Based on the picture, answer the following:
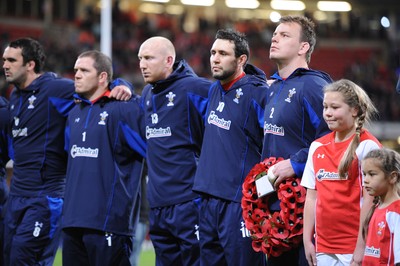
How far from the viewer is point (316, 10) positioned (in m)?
37.8

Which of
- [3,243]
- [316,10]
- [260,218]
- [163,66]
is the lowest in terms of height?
[3,243]

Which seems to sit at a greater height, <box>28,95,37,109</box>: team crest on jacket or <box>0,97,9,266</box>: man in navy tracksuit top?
<box>28,95,37,109</box>: team crest on jacket

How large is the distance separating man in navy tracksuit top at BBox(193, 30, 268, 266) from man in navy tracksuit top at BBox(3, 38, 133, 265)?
6.37 feet

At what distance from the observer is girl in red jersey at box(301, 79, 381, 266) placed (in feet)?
18.0

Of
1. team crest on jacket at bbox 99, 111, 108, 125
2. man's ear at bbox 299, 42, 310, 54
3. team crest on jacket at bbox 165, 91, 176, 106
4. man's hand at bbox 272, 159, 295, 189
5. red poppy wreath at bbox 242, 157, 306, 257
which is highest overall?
man's ear at bbox 299, 42, 310, 54

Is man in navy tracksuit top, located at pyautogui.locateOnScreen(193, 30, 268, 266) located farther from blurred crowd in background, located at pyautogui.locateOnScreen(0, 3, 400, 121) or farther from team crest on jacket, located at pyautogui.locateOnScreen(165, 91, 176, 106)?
blurred crowd in background, located at pyautogui.locateOnScreen(0, 3, 400, 121)

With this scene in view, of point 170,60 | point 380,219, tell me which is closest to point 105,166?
point 170,60

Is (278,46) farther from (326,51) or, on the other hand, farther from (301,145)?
(326,51)

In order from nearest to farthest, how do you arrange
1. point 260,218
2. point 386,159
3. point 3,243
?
point 386,159, point 260,218, point 3,243

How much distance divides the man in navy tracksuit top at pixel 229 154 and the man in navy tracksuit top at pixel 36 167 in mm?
1943

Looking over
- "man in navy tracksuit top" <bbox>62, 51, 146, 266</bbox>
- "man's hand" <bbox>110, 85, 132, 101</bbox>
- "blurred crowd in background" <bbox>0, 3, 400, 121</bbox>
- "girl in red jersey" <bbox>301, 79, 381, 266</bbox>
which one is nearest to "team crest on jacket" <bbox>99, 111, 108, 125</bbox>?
"man in navy tracksuit top" <bbox>62, 51, 146, 266</bbox>

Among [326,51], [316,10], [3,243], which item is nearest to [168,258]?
[3,243]

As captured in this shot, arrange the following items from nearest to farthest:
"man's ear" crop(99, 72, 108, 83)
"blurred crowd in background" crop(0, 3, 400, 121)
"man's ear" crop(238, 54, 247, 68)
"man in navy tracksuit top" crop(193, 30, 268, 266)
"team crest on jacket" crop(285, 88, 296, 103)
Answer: "team crest on jacket" crop(285, 88, 296, 103)
"man in navy tracksuit top" crop(193, 30, 268, 266)
"man's ear" crop(238, 54, 247, 68)
"man's ear" crop(99, 72, 108, 83)
"blurred crowd in background" crop(0, 3, 400, 121)

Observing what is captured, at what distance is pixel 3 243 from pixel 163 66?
2.63 meters
